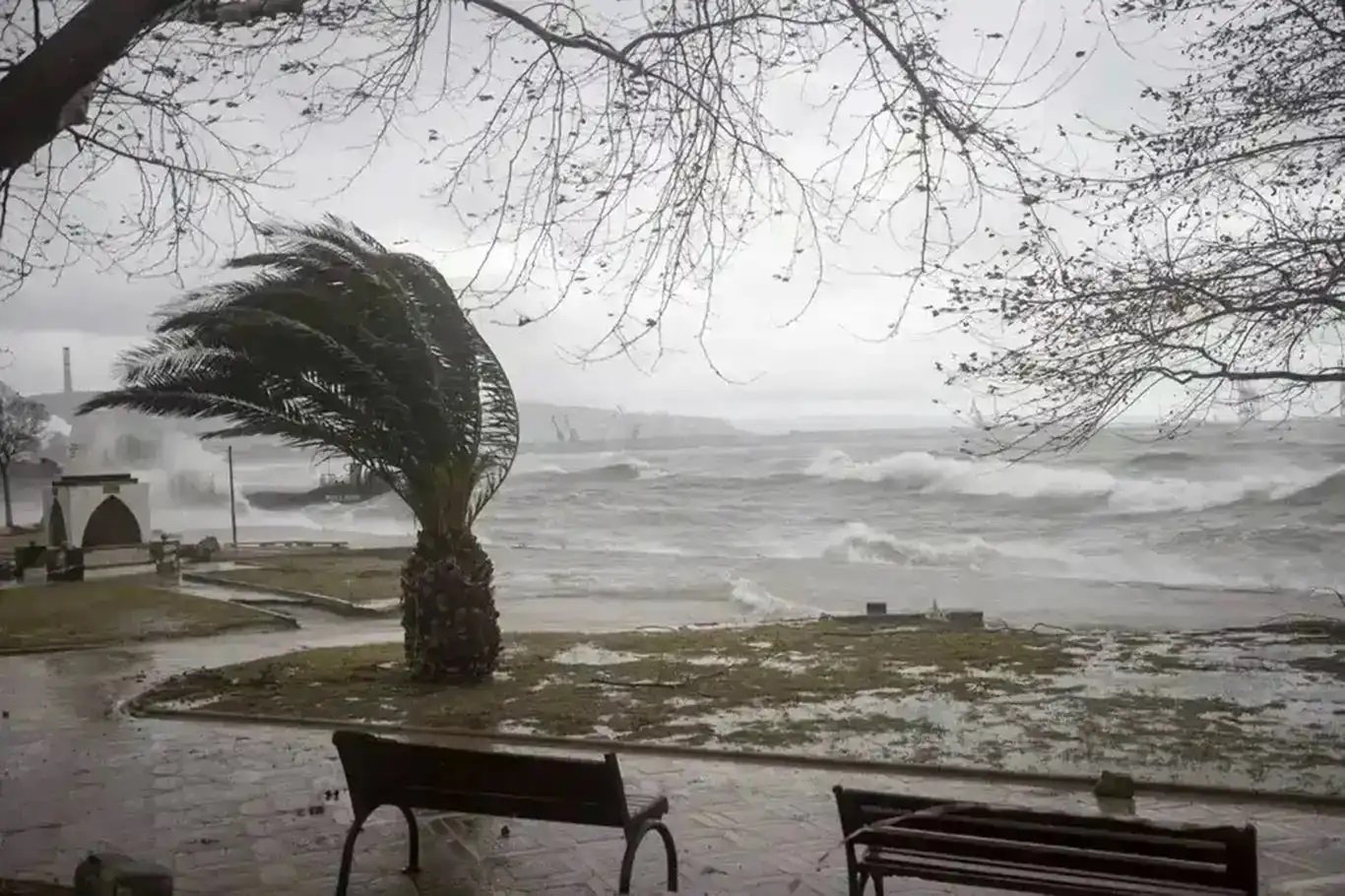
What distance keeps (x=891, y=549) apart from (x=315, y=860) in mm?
10836

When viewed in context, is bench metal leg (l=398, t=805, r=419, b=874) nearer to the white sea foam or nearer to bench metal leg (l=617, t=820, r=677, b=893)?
bench metal leg (l=617, t=820, r=677, b=893)

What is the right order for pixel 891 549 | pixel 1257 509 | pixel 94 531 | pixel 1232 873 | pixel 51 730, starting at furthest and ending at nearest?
pixel 94 531 → pixel 891 549 → pixel 1257 509 → pixel 51 730 → pixel 1232 873

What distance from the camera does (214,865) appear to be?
4.67 metres

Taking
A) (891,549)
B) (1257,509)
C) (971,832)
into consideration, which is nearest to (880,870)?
(971,832)

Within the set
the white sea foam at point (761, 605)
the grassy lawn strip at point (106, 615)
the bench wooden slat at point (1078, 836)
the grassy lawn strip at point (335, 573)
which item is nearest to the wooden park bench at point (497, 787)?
the bench wooden slat at point (1078, 836)

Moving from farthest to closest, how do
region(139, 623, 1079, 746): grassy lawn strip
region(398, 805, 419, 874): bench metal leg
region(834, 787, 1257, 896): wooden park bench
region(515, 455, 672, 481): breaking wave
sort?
region(515, 455, 672, 481): breaking wave
region(139, 623, 1079, 746): grassy lawn strip
region(398, 805, 419, 874): bench metal leg
region(834, 787, 1257, 896): wooden park bench

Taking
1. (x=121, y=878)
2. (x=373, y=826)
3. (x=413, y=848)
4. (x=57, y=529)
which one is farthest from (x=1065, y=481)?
(x=57, y=529)

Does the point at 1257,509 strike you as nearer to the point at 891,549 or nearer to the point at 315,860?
the point at 891,549

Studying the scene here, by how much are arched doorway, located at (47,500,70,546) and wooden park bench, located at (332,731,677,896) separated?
45.3 feet

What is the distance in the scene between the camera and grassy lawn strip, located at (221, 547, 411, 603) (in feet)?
49.0

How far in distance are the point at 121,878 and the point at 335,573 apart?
12021 mm

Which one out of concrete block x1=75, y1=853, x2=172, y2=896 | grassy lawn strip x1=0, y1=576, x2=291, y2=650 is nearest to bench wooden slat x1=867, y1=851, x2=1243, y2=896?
concrete block x1=75, y1=853, x2=172, y2=896

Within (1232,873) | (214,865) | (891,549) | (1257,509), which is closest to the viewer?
(1232,873)

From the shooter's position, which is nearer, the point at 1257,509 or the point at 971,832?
the point at 971,832
